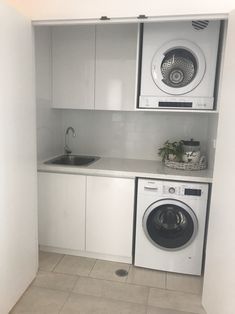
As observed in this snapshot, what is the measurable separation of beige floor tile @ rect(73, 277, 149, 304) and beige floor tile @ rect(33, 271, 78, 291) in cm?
6

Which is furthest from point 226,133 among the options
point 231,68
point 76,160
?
point 76,160

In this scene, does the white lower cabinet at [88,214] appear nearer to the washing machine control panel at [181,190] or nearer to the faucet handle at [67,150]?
the washing machine control panel at [181,190]

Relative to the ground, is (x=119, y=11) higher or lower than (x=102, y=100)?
higher

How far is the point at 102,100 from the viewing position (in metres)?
2.68

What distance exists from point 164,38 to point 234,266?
74.0 inches

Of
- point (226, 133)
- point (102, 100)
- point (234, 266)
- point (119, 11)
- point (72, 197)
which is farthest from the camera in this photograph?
point (102, 100)

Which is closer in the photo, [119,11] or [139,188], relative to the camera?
[119,11]

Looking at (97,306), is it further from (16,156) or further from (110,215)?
(16,156)

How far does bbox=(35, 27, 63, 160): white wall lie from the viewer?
8.21 feet

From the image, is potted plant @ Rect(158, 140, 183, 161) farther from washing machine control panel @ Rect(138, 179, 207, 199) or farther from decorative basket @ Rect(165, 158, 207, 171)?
washing machine control panel @ Rect(138, 179, 207, 199)

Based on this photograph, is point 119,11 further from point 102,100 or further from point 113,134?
point 113,134

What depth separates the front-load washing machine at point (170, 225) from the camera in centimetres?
223

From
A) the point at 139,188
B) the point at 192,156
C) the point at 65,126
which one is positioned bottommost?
the point at 139,188

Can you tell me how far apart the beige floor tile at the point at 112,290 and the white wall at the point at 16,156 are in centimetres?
46
